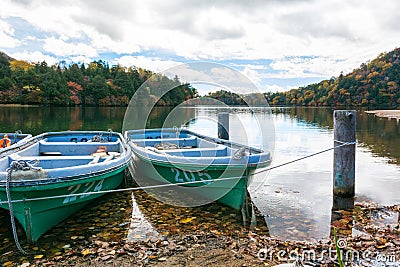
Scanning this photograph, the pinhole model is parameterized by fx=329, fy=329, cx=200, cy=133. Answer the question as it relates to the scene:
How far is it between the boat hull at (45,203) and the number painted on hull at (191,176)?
1790mm

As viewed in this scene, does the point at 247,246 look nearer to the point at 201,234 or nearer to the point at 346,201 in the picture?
the point at 201,234

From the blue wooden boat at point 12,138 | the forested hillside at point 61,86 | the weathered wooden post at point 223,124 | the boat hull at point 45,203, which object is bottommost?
the boat hull at point 45,203

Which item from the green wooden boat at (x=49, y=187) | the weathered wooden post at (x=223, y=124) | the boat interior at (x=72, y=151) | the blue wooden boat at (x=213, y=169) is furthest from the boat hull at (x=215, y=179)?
the weathered wooden post at (x=223, y=124)

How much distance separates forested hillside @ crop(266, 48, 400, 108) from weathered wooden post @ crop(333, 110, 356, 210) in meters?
77.3

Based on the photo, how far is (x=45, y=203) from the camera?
17.8 ft

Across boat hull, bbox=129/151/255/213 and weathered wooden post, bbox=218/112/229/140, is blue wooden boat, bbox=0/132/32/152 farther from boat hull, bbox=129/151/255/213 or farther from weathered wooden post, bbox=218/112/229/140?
weathered wooden post, bbox=218/112/229/140

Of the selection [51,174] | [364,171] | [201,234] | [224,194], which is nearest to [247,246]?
[201,234]

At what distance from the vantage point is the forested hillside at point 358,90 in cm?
Answer: 9094

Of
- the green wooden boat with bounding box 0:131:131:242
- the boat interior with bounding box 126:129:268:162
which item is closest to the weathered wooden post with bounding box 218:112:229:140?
the boat interior with bounding box 126:129:268:162

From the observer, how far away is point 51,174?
5340mm

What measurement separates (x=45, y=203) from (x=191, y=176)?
2.97 m

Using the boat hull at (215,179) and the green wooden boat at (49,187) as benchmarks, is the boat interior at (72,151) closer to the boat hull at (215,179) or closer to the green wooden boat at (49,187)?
the green wooden boat at (49,187)

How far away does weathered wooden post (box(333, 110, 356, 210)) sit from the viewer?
23.7 feet

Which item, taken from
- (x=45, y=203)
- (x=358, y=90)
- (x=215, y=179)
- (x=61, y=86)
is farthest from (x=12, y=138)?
(x=358, y=90)
